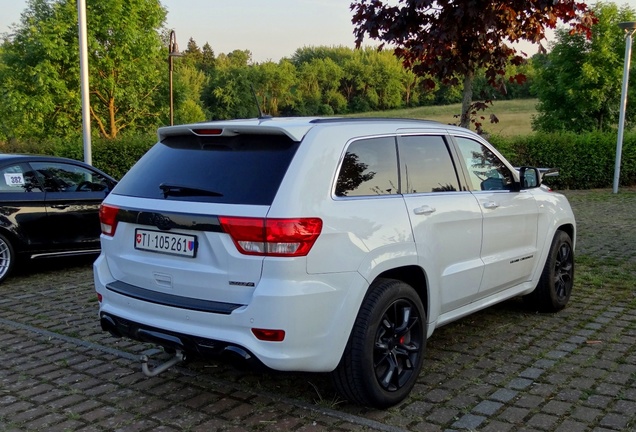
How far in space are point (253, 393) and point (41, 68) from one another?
1205 inches

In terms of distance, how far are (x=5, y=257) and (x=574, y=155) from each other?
19542 millimetres

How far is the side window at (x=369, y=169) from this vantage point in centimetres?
385

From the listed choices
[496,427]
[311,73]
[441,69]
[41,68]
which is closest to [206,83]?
[311,73]

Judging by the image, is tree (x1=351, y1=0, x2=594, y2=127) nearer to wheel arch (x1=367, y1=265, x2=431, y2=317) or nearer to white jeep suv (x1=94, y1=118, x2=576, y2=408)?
white jeep suv (x1=94, y1=118, x2=576, y2=408)

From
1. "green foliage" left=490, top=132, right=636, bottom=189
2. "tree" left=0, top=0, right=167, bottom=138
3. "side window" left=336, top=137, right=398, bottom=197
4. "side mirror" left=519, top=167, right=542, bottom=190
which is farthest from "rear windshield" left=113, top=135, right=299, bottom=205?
"tree" left=0, top=0, right=167, bottom=138

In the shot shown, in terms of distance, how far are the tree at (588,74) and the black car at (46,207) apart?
25102 mm

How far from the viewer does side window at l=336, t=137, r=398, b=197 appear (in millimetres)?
3854

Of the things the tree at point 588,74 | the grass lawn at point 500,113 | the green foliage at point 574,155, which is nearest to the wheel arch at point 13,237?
the green foliage at point 574,155

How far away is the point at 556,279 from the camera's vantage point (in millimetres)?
6215

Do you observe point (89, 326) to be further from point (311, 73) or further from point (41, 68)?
point (311, 73)

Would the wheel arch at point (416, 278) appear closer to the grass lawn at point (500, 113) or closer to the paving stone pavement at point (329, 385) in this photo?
the paving stone pavement at point (329, 385)

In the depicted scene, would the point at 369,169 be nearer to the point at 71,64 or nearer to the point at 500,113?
the point at 71,64

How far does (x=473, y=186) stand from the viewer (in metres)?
5.04

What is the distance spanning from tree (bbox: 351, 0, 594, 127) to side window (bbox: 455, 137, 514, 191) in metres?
2.58
